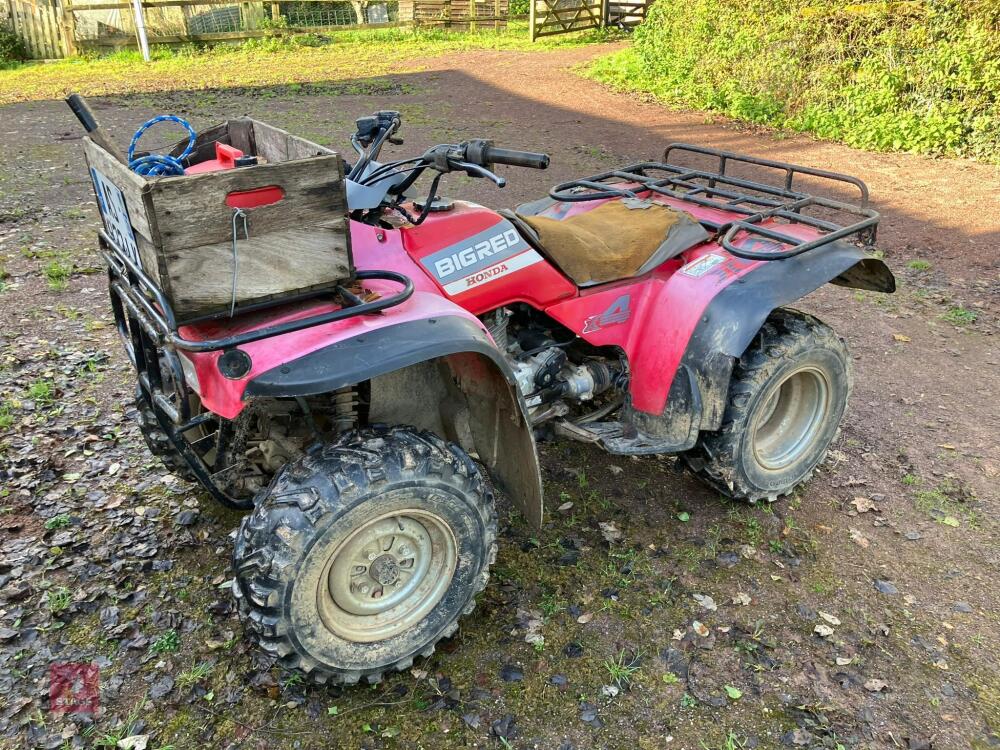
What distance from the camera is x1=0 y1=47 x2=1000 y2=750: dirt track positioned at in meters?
2.75

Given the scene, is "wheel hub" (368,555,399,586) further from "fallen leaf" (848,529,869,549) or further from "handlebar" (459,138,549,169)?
"fallen leaf" (848,529,869,549)

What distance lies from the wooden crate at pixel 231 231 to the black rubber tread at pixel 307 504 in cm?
55

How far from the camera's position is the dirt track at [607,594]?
2750 mm

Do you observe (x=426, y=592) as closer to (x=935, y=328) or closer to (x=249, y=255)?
(x=249, y=255)

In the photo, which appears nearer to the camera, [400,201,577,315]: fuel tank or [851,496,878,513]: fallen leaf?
[400,201,577,315]: fuel tank

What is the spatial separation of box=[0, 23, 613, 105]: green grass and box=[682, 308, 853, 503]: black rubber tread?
43.0ft

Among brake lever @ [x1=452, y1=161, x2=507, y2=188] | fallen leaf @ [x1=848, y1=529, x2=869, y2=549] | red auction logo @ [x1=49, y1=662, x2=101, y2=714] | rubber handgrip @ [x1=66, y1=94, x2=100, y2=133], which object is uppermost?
rubber handgrip @ [x1=66, y1=94, x2=100, y2=133]

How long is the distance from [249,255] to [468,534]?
120 centimetres

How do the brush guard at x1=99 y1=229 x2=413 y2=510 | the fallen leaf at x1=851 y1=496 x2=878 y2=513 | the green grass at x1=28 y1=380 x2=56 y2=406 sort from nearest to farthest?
the brush guard at x1=99 y1=229 x2=413 y2=510 → the fallen leaf at x1=851 y1=496 x2=878 y2=513 → the green grass at x1=28 y1=380 x2=56 y2=406

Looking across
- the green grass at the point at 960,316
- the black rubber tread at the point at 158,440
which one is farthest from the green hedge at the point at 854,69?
the black rubber tread at the point at 158,440

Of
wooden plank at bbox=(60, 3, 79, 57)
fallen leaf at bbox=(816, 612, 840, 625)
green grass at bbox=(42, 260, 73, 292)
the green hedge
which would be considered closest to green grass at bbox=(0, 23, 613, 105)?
wooden plank at bbox=(60, 3, 79, 57)

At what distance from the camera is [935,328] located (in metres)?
5.73

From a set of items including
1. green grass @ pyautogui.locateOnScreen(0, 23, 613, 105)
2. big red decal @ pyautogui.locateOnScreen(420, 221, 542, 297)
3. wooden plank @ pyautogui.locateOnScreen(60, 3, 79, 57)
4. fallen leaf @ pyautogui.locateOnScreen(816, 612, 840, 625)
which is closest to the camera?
big red decal @ pyautogui.locateOnScreen(420, 221, 542, 297)

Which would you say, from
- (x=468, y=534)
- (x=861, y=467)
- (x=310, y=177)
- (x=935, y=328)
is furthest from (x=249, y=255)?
(x=935, y=328)
